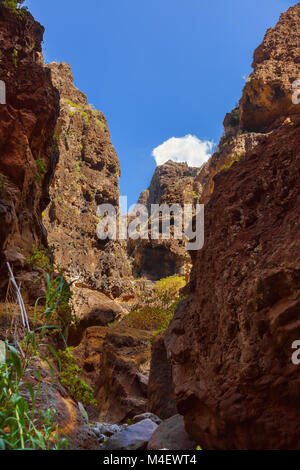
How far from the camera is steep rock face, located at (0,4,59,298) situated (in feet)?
33.2

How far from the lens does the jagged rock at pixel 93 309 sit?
990 inches

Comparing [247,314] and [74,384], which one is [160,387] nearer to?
[74,384]

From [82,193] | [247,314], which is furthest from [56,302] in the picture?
[82,193]

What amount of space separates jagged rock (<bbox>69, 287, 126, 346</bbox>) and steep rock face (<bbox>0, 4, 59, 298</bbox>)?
13916mm

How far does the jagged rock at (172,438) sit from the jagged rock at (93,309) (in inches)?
779

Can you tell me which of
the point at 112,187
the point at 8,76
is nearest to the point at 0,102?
the point at 8,76

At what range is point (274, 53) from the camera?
99.9 ft

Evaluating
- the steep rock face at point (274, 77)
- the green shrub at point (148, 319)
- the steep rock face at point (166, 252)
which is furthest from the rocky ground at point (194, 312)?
the steep rock face at point (274, 77)

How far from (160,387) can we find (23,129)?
9.17 metres

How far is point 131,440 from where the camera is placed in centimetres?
508

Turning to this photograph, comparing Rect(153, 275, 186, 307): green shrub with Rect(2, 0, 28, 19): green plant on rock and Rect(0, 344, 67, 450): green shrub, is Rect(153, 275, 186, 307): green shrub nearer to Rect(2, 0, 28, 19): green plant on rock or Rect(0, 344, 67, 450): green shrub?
Rect(2, 0, 28, 19): green plant on rock

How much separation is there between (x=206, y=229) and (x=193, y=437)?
10.9ft

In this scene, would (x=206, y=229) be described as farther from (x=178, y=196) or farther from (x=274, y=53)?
(x=178, y=196)

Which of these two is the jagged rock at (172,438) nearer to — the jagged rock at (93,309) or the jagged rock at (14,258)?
the jagged rock at (14,258)
